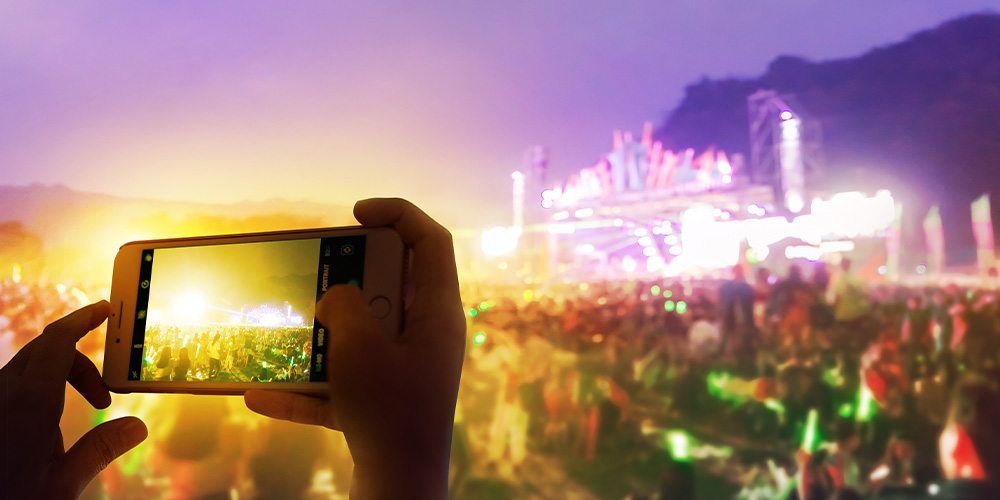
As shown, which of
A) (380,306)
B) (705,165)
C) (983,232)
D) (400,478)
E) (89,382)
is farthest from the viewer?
(705,165)

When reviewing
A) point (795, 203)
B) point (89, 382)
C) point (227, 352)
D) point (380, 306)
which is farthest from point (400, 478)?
point (795, 203)

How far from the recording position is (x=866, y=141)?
3.71ft

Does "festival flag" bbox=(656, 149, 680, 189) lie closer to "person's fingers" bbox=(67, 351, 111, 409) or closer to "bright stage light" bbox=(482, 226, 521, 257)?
"bright stage light" bbox=(482, 226, 521, 257)

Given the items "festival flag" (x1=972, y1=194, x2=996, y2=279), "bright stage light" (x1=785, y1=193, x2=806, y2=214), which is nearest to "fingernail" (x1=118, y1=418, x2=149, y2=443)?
"bright stage light" (x1=785, y1=193, x2=806, y2=214)

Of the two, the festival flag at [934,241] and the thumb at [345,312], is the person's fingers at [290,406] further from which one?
the festival flag at [934,241]

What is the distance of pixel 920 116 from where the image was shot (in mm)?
1132

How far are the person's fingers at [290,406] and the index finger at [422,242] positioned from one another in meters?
0.17

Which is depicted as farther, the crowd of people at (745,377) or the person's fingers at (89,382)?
the crowd of people at (745,377)

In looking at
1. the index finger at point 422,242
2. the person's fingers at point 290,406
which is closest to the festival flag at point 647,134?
the index finger at point 422,242

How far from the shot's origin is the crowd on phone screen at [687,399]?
1.12 m

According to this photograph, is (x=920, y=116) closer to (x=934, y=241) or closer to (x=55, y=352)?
(x=934, y=241)

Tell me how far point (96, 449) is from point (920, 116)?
152 cm

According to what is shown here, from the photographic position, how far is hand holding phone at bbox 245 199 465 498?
431 millimetres

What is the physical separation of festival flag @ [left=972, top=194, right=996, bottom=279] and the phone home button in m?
1.23
